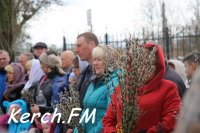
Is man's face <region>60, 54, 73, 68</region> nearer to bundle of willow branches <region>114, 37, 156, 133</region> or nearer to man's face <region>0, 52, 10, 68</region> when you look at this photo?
man's face <region>0, 52, 10, 68</region>

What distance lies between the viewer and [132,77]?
1995 millimetres

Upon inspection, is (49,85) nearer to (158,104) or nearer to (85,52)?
(85,52)

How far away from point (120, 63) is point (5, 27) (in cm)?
1506

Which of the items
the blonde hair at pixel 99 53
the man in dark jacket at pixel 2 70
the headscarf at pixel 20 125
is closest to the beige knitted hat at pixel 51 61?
the headscarf at pixel 20 125

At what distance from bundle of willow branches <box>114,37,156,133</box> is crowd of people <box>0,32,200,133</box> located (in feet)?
0.10

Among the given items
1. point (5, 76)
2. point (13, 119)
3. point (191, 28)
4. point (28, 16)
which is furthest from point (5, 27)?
point (13, 119)

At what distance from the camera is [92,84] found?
10.8 ft

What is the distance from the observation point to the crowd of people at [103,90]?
217 cm

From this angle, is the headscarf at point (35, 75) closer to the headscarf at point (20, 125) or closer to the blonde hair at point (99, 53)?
the headscarf at point (20, 125)

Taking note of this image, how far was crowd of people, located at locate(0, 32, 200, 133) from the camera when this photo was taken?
2170 millimetres

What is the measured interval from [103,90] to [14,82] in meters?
2.47

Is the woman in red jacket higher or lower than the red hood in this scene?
lower

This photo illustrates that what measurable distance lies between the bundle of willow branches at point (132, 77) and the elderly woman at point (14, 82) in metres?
3.28

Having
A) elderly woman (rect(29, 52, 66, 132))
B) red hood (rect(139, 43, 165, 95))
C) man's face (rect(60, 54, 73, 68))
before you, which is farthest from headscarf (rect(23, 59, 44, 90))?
red hood (rect(139, 43, 165, 95))
